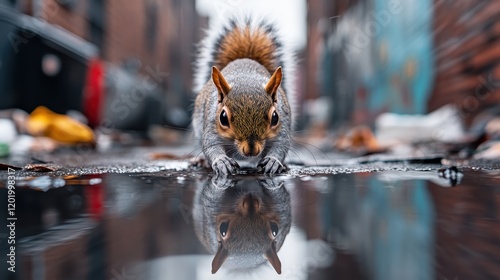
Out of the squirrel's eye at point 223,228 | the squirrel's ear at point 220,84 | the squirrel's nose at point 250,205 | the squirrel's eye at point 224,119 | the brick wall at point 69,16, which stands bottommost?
the squirrel's eye at point 223,228

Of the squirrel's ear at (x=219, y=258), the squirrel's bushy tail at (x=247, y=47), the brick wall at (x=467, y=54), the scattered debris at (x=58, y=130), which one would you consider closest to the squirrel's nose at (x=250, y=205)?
the squirrel's ear at (x=219, y=258)

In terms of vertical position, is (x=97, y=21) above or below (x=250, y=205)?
above

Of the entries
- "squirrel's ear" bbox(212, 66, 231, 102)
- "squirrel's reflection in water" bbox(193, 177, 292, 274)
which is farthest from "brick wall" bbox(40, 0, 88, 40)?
"squirrel's reflection in water" bbox(193, 177, 292, 274)

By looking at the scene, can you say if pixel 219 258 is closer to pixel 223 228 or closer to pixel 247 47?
pixel 223 228

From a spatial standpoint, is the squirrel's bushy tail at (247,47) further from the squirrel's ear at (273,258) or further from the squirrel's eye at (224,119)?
the squirrel's ear at (273,258)

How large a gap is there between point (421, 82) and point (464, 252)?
182 inches

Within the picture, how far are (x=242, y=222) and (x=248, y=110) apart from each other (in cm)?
87

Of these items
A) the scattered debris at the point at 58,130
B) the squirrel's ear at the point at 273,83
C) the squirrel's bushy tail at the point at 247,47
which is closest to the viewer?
the squirrel's ear at the point at 273,83

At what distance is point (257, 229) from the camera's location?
2.69 feet

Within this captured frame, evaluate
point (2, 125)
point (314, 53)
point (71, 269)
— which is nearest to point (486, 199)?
point (71, 269)

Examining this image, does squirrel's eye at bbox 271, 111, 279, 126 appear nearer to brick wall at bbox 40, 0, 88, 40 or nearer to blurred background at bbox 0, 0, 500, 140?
blurred background at bbox 0, 0, 500, 140

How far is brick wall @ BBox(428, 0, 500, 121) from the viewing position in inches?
142

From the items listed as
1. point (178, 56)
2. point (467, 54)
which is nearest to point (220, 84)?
point (467, 54)

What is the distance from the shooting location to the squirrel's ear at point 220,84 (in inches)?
68.2
